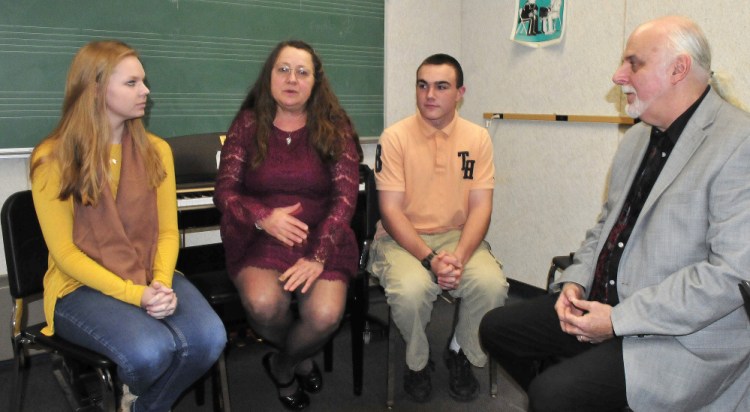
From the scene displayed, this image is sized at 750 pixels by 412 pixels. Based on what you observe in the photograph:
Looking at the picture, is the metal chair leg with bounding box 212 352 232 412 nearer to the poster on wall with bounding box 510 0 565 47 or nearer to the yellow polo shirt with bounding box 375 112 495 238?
the yellow polo shirt with bounding box 375 112 495 238

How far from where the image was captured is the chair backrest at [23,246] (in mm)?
1748

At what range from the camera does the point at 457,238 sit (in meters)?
2.41

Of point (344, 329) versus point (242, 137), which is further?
point (344, 329)

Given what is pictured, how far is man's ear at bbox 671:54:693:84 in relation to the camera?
1.51m

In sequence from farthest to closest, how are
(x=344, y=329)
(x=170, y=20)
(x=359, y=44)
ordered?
(x=359, y=44)
(x=344, y=329)
(x=170, y=20)

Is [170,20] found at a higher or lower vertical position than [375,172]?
higher

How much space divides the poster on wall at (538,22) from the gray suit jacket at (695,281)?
5.38 feet

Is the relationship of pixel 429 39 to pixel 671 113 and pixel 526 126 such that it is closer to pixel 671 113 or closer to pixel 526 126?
pixel 526 126

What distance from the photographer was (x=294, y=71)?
84.6 inches


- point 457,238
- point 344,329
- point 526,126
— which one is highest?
point 526,126

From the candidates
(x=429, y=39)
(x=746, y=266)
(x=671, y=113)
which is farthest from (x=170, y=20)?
(x=746, y=266)

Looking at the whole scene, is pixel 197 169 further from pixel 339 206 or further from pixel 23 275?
pixel 23 275

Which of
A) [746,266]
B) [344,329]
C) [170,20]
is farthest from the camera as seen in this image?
[344,329]

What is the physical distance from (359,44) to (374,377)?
1.77 meters
